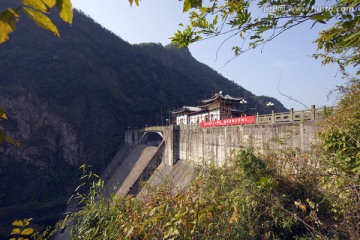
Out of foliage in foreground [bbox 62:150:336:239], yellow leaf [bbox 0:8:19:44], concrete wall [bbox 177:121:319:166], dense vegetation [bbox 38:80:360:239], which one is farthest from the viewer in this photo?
concrete wall [bbox 177:121:319:166]

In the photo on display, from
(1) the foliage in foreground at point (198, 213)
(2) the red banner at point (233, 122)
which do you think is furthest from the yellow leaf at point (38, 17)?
(2) the red banner at point (233, 122)

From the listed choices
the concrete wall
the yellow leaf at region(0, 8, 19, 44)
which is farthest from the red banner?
the yellow leaf at region(0, 8, 19, 44)

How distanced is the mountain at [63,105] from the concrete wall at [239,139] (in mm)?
25898

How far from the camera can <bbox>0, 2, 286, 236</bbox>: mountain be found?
43250 millimetres

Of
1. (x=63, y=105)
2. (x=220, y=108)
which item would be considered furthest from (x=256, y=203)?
(x=63, y=105)

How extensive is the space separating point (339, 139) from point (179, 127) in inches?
860

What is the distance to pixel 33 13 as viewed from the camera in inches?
28.9

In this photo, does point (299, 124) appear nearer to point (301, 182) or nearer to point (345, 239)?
point (301, 182)

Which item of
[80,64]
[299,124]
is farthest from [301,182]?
[80,64]

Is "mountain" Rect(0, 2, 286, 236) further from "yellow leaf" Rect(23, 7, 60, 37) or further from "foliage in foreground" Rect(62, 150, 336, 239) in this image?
"yellow leaf" Rect(23, 7, 60, 37)

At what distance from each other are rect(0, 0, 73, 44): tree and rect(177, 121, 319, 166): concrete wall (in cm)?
585

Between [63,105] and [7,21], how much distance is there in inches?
2334

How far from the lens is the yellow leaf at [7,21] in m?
0.65

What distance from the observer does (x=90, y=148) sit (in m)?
52.3
